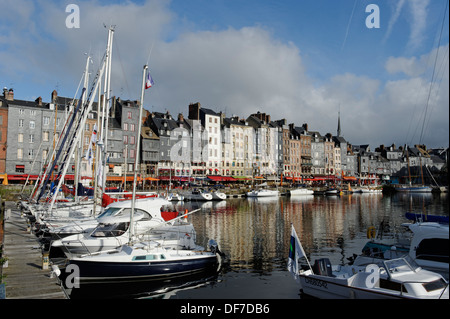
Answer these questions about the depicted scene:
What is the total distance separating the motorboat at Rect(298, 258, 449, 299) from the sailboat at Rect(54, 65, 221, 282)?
5917 mm

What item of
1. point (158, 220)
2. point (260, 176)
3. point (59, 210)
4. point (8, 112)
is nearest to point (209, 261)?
point (158, 220)

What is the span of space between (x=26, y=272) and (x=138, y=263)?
15.9ft

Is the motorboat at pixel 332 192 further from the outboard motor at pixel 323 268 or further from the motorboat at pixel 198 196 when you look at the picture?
the outboard motor at pixel 323 268

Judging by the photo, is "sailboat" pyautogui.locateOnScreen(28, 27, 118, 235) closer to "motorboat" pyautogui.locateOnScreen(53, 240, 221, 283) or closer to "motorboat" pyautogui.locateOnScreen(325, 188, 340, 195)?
"motorboat" pyautogui.locateOnScreen(53, 240, 221, 283)

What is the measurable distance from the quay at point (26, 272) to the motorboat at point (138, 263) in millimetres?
1870

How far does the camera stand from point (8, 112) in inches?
2768

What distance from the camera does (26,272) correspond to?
15.7 metres

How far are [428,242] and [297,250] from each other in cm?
521

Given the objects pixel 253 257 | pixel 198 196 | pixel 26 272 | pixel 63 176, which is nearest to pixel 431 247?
pixel 253 257

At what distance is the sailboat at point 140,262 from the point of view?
16.9 metres

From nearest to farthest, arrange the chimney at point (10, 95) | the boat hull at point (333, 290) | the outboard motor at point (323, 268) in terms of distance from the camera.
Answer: the boat hull at point (333, 290)
the outboard motor at point (323, 268)
the chimney at point (10, 95)

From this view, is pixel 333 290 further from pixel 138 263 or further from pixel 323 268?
pixel 138 263

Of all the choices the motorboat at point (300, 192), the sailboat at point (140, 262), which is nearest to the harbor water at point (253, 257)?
the sailboat at point (140, 262)
